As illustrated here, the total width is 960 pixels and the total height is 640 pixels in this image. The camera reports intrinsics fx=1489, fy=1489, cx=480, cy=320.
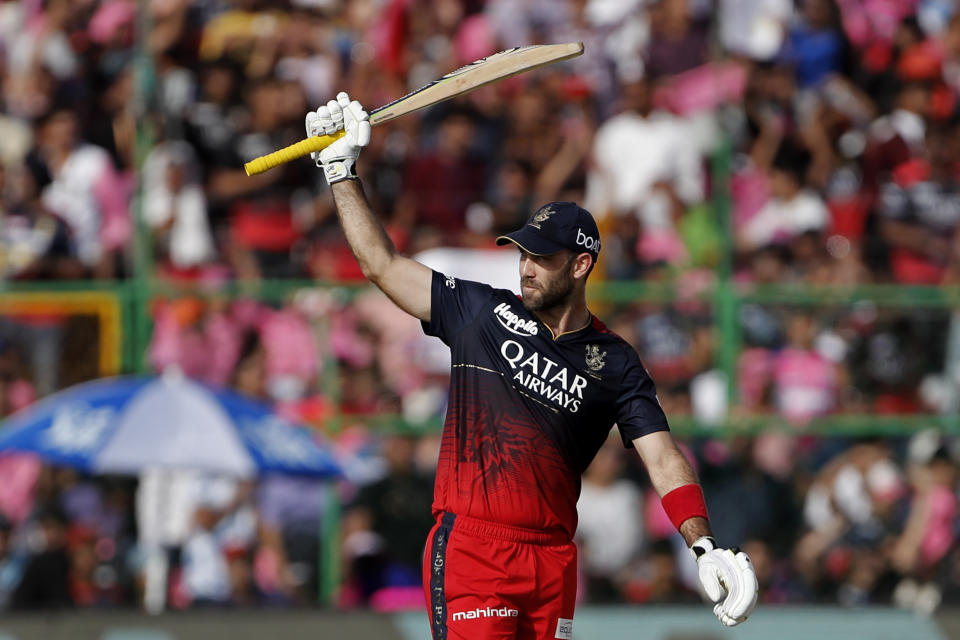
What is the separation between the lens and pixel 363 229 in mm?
6062

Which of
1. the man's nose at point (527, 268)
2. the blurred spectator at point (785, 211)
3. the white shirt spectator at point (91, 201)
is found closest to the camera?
the man's nose at point (527, 268)

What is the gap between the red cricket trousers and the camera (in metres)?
5.78

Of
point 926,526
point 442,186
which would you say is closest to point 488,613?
point 926,526

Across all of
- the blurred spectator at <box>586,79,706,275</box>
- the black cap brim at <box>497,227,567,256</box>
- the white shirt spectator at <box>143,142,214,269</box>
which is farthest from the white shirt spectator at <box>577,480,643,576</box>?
the black cap brim at <box>497,227,567,256</box>

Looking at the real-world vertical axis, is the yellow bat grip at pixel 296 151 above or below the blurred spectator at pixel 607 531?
above

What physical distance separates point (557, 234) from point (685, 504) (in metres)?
1.17

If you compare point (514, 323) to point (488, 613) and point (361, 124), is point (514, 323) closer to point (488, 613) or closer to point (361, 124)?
point (361, 124)

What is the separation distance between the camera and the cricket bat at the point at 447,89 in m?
6.16

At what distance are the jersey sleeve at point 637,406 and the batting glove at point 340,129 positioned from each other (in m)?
1.40

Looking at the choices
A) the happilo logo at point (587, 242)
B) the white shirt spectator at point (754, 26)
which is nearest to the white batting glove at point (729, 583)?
the happilo logo at point (587, 242)

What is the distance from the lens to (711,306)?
11.9 meters

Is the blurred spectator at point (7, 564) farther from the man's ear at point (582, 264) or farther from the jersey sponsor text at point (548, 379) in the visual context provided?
the man's ear at point (582, 264)

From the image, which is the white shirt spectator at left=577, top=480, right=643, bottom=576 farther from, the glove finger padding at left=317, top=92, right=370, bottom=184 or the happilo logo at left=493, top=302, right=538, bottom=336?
the glove finger padding at left=317, top=92, right=370, bottom=184

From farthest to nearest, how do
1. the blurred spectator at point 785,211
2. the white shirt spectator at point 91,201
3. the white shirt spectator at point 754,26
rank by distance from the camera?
the white shirt spectator at point 754,26
the blurred spectator at point 785,211
the white shirt spectator at point 91,201
